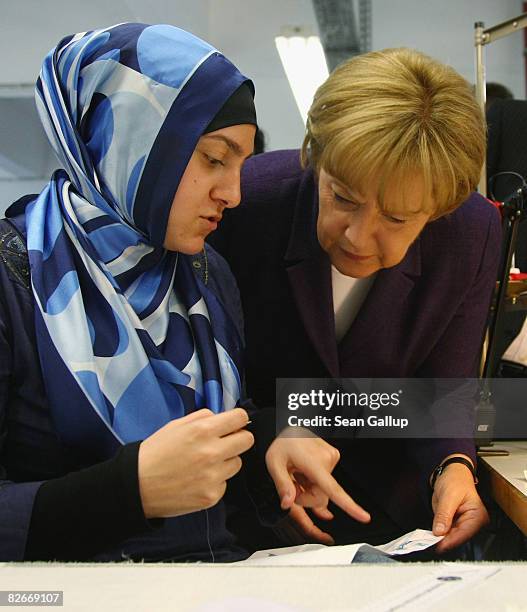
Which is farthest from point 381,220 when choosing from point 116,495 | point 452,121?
point 116,495

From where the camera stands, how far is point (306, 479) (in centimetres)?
95

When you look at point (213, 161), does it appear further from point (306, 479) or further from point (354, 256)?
point (306, 479)

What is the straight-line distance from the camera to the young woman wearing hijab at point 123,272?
868 millimetres

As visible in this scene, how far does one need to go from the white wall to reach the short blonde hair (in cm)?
164

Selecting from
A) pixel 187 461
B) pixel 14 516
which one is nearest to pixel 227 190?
pixel 187 461

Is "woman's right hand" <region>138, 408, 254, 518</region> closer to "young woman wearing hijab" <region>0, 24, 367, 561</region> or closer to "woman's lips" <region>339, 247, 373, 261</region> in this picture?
"young woman wearing hijab" <region>0, 24, 367, 561</region>

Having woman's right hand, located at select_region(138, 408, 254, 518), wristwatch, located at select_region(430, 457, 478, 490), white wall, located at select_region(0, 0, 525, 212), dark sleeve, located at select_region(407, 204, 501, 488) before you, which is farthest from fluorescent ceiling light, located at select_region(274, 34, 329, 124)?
woman's right hand, located at select_region(138, 408, 254, 518)

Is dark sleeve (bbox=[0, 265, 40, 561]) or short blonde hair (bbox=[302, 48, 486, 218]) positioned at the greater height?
short blonde hair (bbox=[302, 48, 486, 218])

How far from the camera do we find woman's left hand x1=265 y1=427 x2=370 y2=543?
2.99 ft

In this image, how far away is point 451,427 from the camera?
120 centimetres

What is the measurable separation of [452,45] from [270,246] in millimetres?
3855

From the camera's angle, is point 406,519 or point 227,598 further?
point 406,519

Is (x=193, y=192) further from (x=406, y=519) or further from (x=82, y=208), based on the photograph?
(x=406, y=519)

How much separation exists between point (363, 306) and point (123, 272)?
45cm
